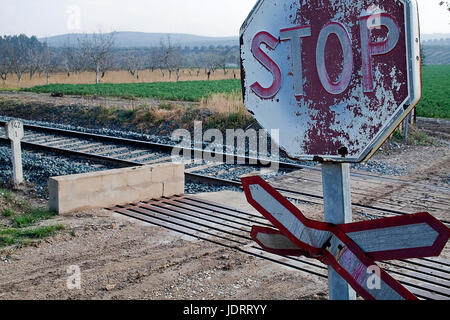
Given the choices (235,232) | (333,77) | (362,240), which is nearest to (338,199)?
(362,240)

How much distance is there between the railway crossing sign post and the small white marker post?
329 inches

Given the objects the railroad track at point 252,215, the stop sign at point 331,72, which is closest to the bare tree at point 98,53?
the railroad track at point 252,215

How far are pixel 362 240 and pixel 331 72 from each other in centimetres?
47

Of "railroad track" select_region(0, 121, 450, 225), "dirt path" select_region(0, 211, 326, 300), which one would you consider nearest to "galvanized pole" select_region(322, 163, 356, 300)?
"dirt path" select_region(0, 211, 326, 300)

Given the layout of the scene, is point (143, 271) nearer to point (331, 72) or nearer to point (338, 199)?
point (338, 199)

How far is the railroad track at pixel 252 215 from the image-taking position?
5.06 metres

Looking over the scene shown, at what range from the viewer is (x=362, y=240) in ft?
4.79

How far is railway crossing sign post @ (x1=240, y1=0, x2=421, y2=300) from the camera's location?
4.46ft

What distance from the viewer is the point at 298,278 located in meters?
4.88

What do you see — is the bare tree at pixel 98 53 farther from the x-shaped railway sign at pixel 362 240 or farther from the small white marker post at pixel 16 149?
the x-shaped railway sign at pixel 362 240

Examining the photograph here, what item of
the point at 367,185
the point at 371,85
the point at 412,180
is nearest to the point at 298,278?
the point at 371,85

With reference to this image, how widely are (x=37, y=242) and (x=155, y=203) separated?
2.14 m
